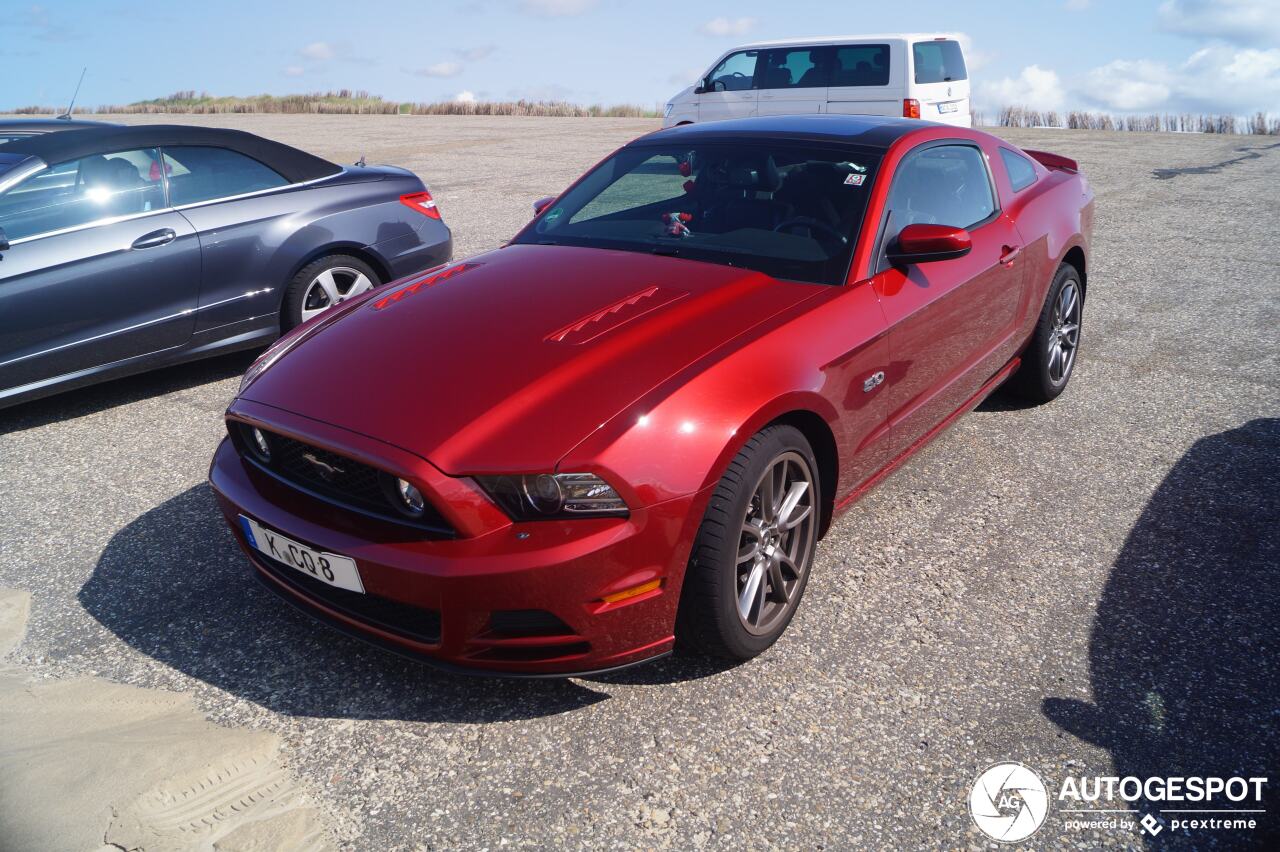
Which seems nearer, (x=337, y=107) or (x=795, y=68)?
(x=795, y=68)

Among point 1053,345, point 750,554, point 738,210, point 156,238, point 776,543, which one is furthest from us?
point 156,238

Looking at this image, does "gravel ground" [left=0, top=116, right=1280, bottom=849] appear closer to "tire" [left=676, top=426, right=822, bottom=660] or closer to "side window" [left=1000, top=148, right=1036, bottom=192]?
"tire" [left=676, top=426, right=822, bottom=660]

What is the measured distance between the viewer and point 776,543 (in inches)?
118

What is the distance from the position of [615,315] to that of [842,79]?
10893 mm

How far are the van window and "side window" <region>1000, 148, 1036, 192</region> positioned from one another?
814 cm

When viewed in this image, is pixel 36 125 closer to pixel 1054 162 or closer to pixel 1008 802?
pixel 1054 162

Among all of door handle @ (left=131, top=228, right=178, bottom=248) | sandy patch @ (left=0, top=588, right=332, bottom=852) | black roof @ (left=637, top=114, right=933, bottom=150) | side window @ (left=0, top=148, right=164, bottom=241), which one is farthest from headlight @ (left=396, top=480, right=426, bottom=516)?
side window @ (left=0, top=148, right=164, bottom=241)

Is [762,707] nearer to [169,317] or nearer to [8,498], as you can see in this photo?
[8,498]

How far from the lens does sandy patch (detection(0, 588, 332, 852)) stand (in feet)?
7.61

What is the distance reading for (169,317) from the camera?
5121 mm

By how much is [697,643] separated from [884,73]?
11.2 metres

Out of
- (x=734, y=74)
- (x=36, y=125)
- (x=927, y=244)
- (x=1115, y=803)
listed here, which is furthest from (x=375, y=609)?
(x=734, y=74)

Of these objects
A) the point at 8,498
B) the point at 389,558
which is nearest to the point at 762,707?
the point at 389,558

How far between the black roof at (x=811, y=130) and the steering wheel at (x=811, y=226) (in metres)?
0.47
